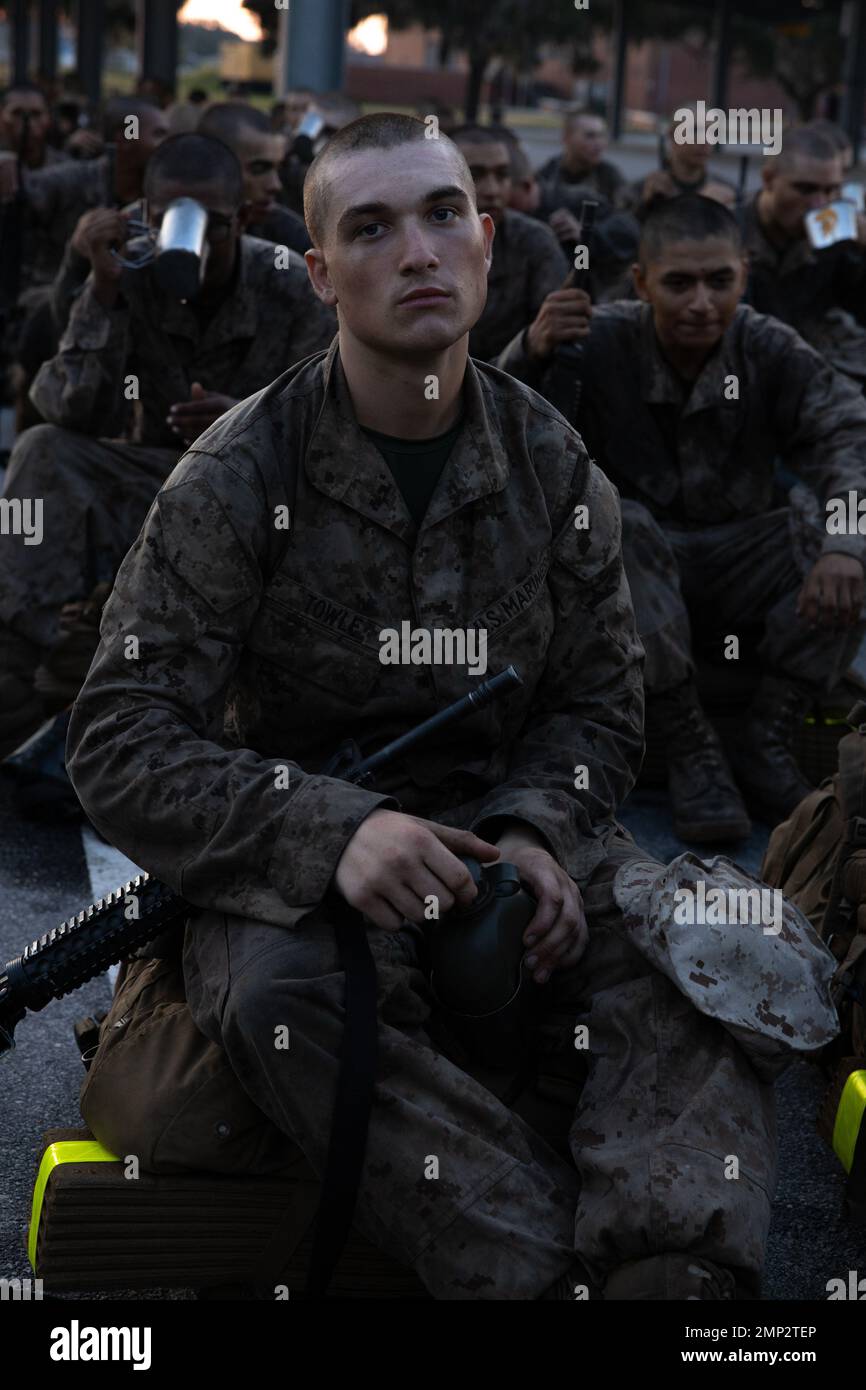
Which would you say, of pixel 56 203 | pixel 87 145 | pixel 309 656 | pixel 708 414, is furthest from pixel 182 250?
pixel 87 145

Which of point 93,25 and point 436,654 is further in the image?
point 93,25

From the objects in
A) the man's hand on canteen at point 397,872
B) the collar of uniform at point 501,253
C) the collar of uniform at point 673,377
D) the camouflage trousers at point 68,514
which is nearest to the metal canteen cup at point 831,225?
the collar of uniform at point 501,253

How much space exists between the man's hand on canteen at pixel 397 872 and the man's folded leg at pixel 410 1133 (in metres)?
0.11

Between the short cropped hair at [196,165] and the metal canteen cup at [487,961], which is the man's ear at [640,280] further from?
the metal canteen cup at [487,961]

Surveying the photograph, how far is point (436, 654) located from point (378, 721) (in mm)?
130

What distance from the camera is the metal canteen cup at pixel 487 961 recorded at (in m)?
2.25

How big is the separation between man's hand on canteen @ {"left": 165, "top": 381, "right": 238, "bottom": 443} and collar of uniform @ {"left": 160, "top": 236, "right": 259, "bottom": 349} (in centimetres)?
47

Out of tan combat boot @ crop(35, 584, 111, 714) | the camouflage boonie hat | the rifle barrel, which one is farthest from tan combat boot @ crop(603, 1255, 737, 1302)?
tan combat boot @ crop(35, 584, 111, 714)

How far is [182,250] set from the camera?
4.44 meters

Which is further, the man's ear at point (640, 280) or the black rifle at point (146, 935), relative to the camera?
the man's ear at point (640, 280)

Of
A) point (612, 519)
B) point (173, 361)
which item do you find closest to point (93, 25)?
point (173, 361)

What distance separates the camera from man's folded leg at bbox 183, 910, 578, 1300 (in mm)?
2084
